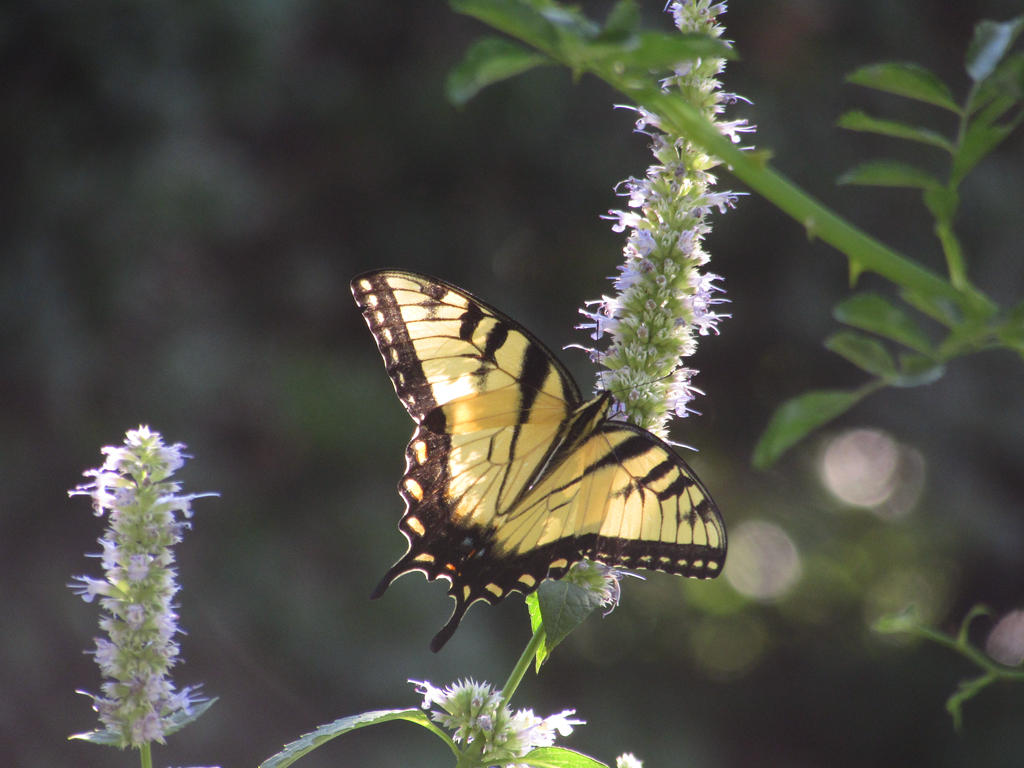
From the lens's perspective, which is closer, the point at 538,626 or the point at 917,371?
the point at 917,371

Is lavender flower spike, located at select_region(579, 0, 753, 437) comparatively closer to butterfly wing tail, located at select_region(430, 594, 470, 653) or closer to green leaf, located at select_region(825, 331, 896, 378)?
butterfly wing tail, located at select_region(430, 594, 470, 653)

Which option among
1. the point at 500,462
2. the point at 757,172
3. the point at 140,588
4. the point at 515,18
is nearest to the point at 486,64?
the point at 515,18

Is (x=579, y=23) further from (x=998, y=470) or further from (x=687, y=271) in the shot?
(x=998, y=470)

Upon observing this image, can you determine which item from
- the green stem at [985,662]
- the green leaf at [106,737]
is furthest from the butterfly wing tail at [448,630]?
the green stem at [985,662]

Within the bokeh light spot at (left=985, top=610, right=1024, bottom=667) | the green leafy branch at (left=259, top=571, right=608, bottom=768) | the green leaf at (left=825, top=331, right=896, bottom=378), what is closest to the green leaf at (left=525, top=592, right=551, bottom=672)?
the green leafy branch at (left=259, top=571, right=608, bottom=768)

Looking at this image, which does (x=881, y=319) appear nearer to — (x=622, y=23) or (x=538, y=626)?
(x=622, y=23)

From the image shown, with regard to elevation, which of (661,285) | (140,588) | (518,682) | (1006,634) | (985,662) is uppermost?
(1006,634)

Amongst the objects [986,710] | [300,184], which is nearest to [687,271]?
[300,184]

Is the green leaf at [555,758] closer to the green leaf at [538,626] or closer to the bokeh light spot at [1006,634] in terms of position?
the green leaf at [538,626]
